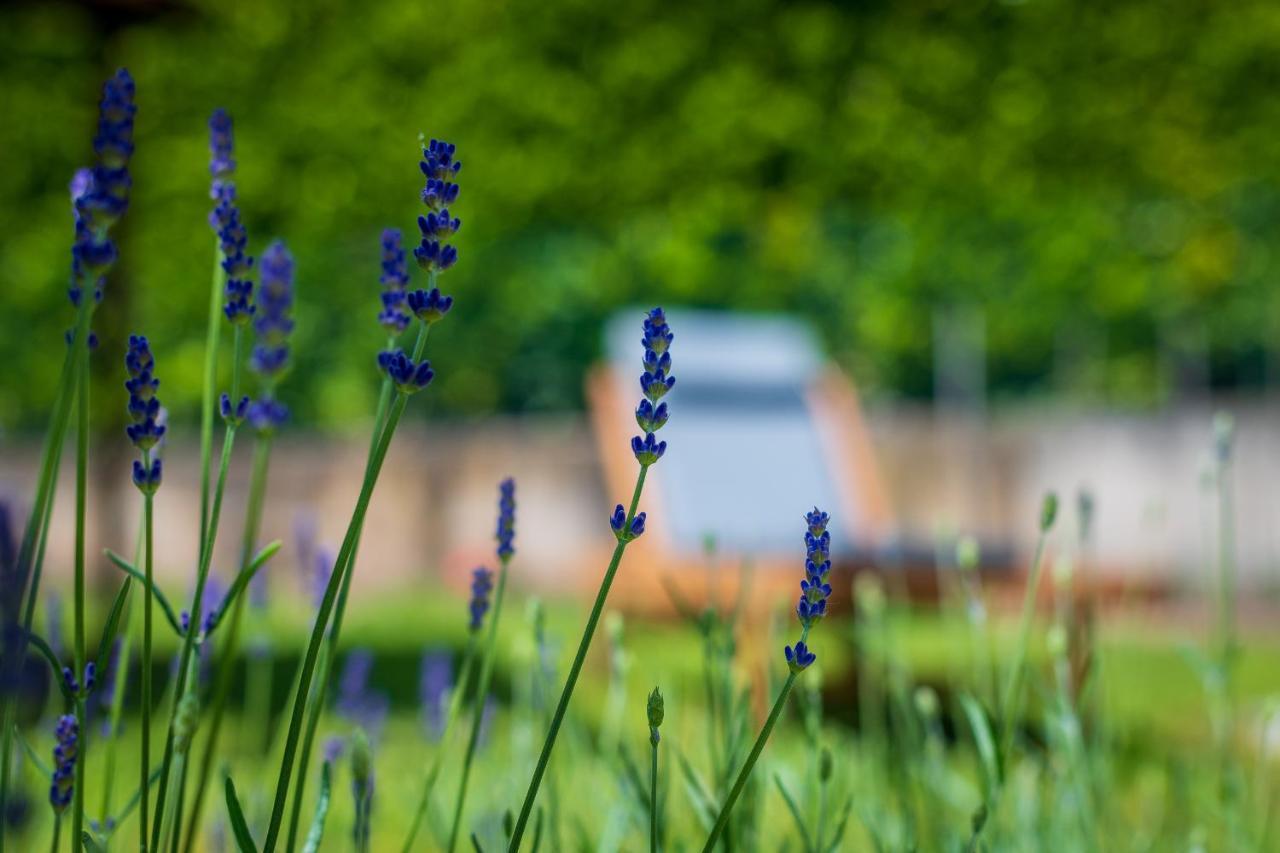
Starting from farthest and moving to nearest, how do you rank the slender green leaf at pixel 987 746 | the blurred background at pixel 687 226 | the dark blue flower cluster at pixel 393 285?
the blurred background at pixel 687 226 → the slender green leaf at pixel 987 746 → the dark blue flower cluster at pixel 393 285

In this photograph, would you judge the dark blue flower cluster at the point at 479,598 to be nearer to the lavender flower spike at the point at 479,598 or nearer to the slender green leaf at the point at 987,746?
the lavender flower spike at the point at 479,598

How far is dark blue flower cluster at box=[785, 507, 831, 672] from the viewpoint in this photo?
0.61 metres

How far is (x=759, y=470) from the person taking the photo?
5762 millimetres

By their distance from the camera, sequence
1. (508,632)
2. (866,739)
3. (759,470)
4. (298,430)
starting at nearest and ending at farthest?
(866,739), (759,470), (508,632), (298,430)

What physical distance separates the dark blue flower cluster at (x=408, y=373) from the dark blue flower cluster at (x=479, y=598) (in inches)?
12.2

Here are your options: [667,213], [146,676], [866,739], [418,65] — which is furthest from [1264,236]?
[146,676]

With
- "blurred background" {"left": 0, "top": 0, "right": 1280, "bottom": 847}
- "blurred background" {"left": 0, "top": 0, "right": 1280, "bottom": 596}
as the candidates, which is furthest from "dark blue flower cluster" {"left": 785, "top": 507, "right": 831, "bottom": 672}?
"blurred background" {"left": 0, "top": 0, "right": 1280, "bottom": 596}

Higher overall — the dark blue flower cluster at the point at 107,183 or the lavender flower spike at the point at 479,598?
the dark blue flower cluster at the point at 107,183

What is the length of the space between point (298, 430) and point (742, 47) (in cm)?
870

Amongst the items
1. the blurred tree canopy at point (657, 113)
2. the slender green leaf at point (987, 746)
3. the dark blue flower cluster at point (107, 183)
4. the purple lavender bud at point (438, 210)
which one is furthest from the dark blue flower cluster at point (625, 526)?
the blurred tree canopy at point (657, 113)

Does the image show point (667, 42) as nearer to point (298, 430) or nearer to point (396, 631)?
point (396, 631)

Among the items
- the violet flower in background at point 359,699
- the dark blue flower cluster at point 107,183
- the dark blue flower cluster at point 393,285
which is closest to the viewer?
the dark blue flower cluster at point 107,183

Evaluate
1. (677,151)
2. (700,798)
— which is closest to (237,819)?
(700,798)

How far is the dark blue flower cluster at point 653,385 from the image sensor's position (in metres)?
0.60
